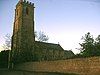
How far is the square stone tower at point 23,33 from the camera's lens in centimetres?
4767

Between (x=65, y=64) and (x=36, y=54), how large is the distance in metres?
27.3

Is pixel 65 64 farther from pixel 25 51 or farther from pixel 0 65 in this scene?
pixel 0 65

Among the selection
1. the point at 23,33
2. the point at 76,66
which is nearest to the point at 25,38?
the point at 23,33

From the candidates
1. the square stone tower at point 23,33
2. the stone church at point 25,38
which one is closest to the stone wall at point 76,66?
the square stone tower at point 23,33

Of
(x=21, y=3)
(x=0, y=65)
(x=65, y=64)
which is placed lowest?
(x=0, y=65)

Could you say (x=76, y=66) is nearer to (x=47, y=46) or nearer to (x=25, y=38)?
(x=25, y=38)

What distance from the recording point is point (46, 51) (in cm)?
6094

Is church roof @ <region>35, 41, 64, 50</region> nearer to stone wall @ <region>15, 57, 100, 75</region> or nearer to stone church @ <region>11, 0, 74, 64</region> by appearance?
stone church @ <region>11, 0, 74, 64</region>

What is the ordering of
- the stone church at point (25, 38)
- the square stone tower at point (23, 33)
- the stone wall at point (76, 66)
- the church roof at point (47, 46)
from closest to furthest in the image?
the stone wall at point (76, 66) → the square stone tower at point (23, 33) → the stone church at point (25, 38) → the church roof at point (47, 46)

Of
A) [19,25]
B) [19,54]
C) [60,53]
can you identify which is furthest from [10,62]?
[60,53]

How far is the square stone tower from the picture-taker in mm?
47675

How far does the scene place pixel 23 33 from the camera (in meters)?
53.0

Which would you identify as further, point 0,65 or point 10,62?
point 0,65

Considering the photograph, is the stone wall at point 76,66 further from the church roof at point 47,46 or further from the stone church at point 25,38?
the church roof at point 47,46
